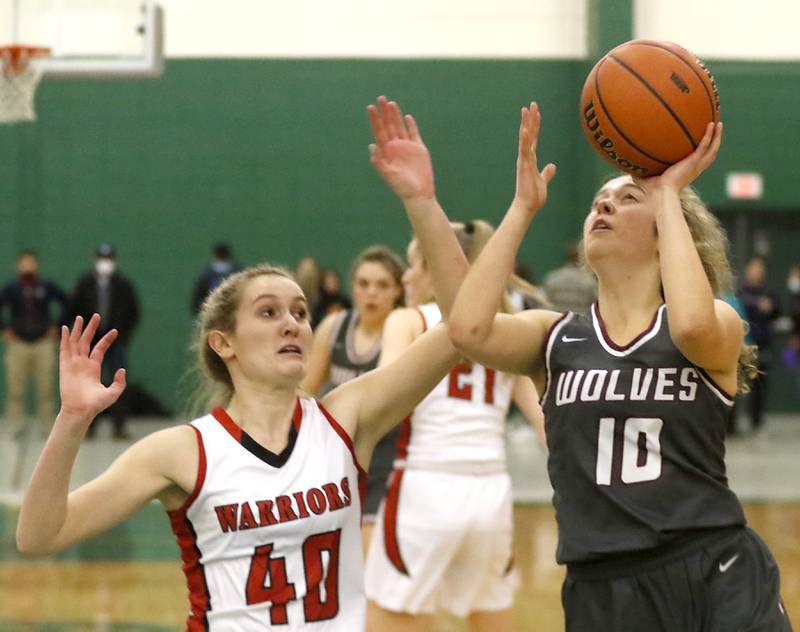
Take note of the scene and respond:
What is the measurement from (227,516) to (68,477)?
0.36 m

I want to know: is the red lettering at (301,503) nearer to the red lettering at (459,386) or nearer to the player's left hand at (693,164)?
the player's left hand at (693,164)

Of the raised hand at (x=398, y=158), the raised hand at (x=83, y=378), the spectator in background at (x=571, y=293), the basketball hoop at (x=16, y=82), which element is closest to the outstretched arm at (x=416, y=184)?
the raised hand at (x=398, y=158)

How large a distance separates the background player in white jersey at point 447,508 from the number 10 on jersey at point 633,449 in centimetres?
190

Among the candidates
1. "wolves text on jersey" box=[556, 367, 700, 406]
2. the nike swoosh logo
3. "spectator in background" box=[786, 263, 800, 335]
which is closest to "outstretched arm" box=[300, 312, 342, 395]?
"wolves text on jersey" box=[556, 367, 700, 406]

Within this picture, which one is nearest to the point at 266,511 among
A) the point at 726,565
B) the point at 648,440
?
the point at 648,440

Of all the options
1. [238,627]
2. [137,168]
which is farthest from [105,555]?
[137,168]

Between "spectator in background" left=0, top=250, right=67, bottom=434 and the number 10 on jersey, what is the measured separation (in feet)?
32.6

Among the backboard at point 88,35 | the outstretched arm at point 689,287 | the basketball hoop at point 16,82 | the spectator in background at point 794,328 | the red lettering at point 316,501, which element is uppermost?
the backboard at point 88,35

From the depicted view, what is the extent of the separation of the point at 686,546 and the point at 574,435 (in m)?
0.33

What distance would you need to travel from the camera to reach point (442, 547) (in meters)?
5.03

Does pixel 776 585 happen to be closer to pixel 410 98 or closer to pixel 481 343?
pixel 481 343

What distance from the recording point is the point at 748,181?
49.5ft

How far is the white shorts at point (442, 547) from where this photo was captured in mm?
5031

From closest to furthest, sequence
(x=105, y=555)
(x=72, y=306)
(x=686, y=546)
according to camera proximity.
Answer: (x=686, y=546)
(x=105, y=555)
(x=72, y=306)
